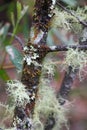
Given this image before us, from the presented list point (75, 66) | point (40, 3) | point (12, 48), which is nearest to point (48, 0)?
point (40, 3)

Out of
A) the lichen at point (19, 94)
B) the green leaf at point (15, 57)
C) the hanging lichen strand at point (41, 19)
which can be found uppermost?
the hanging lichen strand at point (41, 19)

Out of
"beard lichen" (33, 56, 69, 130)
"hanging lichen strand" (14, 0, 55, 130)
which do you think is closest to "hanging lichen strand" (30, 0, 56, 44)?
"hanging lichen strand" (14, 0, 55, 130)

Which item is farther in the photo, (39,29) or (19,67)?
(19,67)

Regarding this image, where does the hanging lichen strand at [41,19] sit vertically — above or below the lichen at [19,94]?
above

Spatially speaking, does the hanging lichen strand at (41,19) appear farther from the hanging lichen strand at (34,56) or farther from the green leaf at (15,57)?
the green leaf at (15,57)

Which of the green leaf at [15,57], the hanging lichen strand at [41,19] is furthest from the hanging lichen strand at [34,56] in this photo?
the green leaf at [15,57]

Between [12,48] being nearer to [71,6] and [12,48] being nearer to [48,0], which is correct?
[71,6]

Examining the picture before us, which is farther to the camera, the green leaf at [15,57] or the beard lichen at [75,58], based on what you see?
the green leaf at [15,57]
